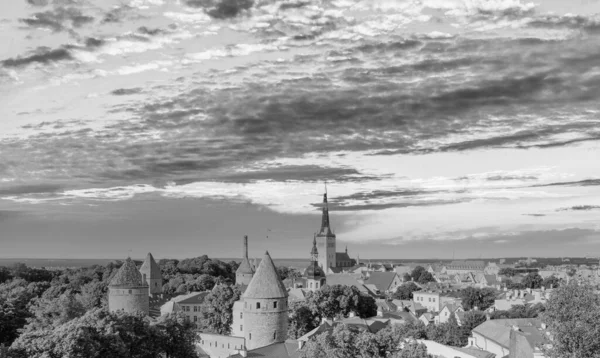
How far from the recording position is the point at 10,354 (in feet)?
101

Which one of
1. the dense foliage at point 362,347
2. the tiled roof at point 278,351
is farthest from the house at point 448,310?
the dense foliage at point 362,347

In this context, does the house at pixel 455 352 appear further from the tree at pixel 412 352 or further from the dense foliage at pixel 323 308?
the dense foliage at pixel 323 308

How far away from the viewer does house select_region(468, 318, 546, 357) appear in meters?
53.3

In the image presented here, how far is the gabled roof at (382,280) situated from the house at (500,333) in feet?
234

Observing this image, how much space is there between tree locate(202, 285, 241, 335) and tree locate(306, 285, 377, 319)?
351 inches

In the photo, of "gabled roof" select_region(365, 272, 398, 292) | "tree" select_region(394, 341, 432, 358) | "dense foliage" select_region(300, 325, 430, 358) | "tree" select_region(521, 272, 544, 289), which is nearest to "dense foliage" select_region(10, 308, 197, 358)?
"dense foliage" select_region(300, 325, 430, 358)

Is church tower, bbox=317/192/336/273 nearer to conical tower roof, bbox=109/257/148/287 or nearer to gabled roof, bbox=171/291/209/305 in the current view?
gabled roof, bbox=171/291/209/305

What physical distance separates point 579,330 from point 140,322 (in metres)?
26.8

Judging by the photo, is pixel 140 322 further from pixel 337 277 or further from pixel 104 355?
pixel 337 277

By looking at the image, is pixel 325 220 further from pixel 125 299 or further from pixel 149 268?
pixel 125 299

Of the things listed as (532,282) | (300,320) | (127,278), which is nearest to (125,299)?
(127,278)

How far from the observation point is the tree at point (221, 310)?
68312 millimetres

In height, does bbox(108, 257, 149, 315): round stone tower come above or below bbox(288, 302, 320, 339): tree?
above

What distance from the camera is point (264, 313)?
52.3 metres
